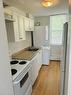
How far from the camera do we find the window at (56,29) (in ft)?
16.0

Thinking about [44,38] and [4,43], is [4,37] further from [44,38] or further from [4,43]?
[44,38]

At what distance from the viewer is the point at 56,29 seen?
197 inches

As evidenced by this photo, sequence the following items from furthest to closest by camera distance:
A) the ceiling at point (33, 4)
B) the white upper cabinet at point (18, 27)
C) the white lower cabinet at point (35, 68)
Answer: the white lower cabinet at point (35, 68) → the ceiling at point (33, 4) → the white upper cabinet at point (18, 27)

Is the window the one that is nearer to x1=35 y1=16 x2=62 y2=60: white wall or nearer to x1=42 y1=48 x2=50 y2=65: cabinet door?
x1=35 y1=16 x2=62 y2=60: white wall

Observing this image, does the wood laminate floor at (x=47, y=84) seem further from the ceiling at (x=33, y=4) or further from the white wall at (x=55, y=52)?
the ceiling at (x=33, y=4)

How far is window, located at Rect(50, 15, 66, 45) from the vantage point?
192 inches

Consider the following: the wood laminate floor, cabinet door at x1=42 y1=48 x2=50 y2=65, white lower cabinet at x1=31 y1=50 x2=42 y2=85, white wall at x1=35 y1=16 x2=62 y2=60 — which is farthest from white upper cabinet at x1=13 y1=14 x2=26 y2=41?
white wall at x1=35 y1=16 x2=62 y2=60

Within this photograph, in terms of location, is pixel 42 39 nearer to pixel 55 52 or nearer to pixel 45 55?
pixel 45 55

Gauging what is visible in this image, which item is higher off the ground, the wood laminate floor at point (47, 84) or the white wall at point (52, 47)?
the white wall at point (52, 47)

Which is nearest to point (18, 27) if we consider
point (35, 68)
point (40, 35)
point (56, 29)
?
point (35, 68)

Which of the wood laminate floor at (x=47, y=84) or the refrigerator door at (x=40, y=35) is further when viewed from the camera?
the refrigerator door at (x=40, y=35)

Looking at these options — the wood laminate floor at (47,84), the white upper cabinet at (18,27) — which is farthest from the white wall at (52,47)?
the white upper cabinet at (18,27)

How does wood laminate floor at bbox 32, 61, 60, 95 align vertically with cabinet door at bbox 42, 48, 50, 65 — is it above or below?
below

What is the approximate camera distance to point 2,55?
41.8 inches
